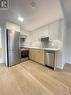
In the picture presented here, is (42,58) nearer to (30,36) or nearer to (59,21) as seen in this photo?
(59,21)

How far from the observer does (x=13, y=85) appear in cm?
215

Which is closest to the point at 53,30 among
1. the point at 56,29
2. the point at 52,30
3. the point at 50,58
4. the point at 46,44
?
the point at 52,30

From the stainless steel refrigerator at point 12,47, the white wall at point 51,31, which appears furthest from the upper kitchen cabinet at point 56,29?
the stainless steel refrigerator at point 12,47

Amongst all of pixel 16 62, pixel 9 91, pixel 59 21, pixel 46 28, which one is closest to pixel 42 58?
pixel 16 62

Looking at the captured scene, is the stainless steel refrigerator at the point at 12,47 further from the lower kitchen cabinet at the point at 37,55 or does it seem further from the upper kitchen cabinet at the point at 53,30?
the upper kitchen cabinet at the point at 53,30

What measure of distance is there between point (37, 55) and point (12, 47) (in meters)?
1.50

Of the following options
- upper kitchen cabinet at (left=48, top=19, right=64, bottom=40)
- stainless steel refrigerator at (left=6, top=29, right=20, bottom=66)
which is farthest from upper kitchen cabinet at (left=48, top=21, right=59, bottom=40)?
stainless steel refrigerator at (left=6, top=29, right=20, bottom=66)

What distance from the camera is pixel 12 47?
3949 millimetres

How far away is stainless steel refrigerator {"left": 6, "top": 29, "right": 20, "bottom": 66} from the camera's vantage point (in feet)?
12.5

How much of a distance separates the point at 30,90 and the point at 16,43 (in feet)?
8.93

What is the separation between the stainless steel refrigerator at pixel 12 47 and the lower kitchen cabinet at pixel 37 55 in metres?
1.11

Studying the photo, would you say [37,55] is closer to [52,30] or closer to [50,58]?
[50,58]

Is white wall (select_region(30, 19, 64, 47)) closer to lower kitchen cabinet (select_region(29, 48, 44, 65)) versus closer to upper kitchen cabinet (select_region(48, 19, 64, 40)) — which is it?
upper kitchen cabinet (select_region(48, 19, 64, 40))

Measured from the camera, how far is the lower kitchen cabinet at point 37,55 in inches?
165
